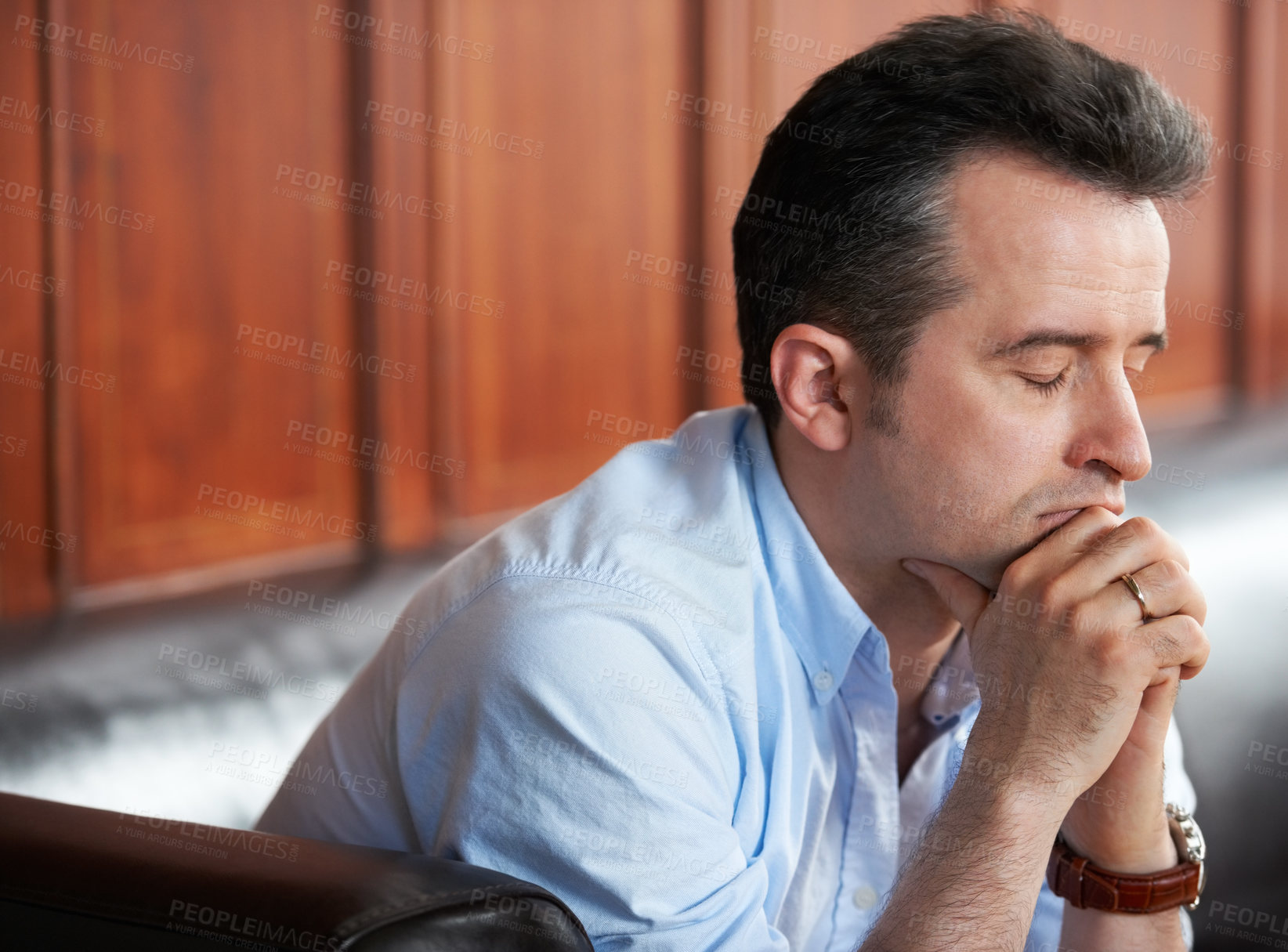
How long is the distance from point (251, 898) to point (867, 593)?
86cm

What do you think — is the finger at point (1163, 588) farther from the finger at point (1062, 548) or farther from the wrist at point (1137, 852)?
the wrist at point (1137, 852)

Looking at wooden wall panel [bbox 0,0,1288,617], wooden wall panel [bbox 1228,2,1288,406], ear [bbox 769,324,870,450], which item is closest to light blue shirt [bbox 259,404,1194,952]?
ear [bbox 769,324,870,450]

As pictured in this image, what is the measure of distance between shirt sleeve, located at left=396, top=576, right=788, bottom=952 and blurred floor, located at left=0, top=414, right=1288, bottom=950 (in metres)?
0.46

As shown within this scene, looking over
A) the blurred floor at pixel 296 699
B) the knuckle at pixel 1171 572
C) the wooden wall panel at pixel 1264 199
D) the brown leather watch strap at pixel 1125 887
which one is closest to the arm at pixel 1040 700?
the knuckle at pixel 1171 572

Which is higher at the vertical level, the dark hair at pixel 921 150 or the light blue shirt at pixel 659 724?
the dark hair at pixel 921 150

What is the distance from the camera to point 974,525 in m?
1.32

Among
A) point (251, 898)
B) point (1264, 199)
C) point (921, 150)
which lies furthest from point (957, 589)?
point (1264, 199)

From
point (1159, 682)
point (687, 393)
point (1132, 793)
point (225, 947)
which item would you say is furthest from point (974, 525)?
point (687, 393)

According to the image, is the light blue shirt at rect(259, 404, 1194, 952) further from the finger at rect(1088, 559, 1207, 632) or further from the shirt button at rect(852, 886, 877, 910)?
the finger at rect(1088, 559, 1207, 632)

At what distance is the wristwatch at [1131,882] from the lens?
4.67 ft

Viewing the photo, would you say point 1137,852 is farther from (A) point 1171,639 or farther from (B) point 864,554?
(B) point 864,554

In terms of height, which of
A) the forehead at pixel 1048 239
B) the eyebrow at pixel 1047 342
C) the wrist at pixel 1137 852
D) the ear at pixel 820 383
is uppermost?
the forehead at pixel 1048 239

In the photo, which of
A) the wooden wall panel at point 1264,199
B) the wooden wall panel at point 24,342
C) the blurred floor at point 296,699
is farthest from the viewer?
the wooden wall panel at point 1264,199

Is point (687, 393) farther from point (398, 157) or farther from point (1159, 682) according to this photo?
point (1159, 682)
